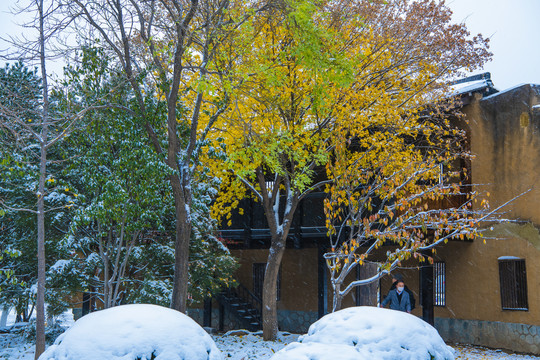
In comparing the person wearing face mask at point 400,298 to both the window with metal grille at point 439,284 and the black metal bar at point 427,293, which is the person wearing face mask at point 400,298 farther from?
the window with metal grille at point 439,284

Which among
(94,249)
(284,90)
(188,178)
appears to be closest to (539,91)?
(284,90)

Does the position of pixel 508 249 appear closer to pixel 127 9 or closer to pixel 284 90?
pixel 284 90

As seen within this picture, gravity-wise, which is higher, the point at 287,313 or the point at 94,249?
the point at 94,249

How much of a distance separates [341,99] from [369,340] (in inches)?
386

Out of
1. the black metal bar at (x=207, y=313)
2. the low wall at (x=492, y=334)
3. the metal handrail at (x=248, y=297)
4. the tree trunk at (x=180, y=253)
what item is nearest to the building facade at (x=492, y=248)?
the low wall at (x=492, y=334)

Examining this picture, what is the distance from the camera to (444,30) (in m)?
15.9

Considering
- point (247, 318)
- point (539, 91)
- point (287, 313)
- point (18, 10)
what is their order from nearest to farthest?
point (18, 10)
point (539, 91)
point (247, 318)
point (287, 313)

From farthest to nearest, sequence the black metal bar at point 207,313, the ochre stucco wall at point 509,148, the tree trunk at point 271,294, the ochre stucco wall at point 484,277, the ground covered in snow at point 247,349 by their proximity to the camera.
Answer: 1. the black metal bar at point 207,313
2. the tree trunk at point 271,294
3. the ochre stucco wall at point 509,148
4. the ochre stucco wall at point 484,277
5. the ground covered in snow at point 247,349

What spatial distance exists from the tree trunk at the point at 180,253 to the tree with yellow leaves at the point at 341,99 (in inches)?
63.3

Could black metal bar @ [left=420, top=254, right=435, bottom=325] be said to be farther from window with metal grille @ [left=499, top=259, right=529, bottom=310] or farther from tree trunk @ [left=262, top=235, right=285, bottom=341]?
tree trunk @ [left=262, top=235, right=285, bottom=341]

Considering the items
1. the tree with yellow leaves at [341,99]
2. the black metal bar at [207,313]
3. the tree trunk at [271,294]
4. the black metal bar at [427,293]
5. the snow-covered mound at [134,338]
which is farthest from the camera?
the black metal bar at [207,313]

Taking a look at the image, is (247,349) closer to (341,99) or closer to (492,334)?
(341,99)

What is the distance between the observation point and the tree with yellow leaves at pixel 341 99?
12875 mm

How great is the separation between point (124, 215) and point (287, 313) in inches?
422
